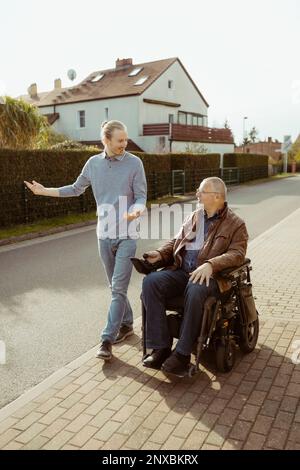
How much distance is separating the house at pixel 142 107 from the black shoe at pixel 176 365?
35850mm

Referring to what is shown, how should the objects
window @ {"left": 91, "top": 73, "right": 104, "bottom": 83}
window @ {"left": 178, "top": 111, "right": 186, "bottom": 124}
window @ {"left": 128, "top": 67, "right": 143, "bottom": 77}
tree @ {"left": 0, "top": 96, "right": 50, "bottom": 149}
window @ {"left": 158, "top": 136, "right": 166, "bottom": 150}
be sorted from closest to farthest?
tree @ {"left": 0, "top": 96, "right": 50, "bottom": 149}
window @ {"left": 158, "top": 136, "right": 166, "bottom": 150}
window @ {"left": 128, "top": 67, "right": 143, "bottom": 77}
window @ {"left": 91, "top": 73, "right": 104, "bottom": 83}
window @ {"left": 178, "top": 111, "right": 186, "bottom": 124}

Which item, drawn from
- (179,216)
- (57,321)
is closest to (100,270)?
(57,321)

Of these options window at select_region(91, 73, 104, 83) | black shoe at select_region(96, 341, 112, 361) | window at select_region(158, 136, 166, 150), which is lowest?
black shoe at select_region(96, 341, 112, 361)

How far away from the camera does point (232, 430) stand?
3.28m

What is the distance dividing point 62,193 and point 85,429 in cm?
249

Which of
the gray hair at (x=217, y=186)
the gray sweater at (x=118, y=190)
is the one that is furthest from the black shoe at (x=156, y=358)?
the gray hair at (x=217, y=186)

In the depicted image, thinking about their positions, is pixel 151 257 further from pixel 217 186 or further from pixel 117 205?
pixel 217 186

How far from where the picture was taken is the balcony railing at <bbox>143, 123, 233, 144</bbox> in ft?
128

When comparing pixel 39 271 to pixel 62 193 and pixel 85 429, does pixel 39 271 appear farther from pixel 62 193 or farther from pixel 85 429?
pixel 85 429

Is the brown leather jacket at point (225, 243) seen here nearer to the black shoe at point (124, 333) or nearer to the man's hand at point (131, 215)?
the man's hand at point (131, 215)

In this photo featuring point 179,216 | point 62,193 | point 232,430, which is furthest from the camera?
point 179,216

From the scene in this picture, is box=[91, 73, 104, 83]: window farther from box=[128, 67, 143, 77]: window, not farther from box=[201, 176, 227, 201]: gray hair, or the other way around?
box=[201, 176, 227, 201]: gray hair

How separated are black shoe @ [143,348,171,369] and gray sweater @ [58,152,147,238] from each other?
1.12 metres

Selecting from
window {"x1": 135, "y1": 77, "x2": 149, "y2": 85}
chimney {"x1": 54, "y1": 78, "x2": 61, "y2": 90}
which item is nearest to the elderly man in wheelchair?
window {"x1": 135, "y1": 77, "x2": 149, "y2": 85}
